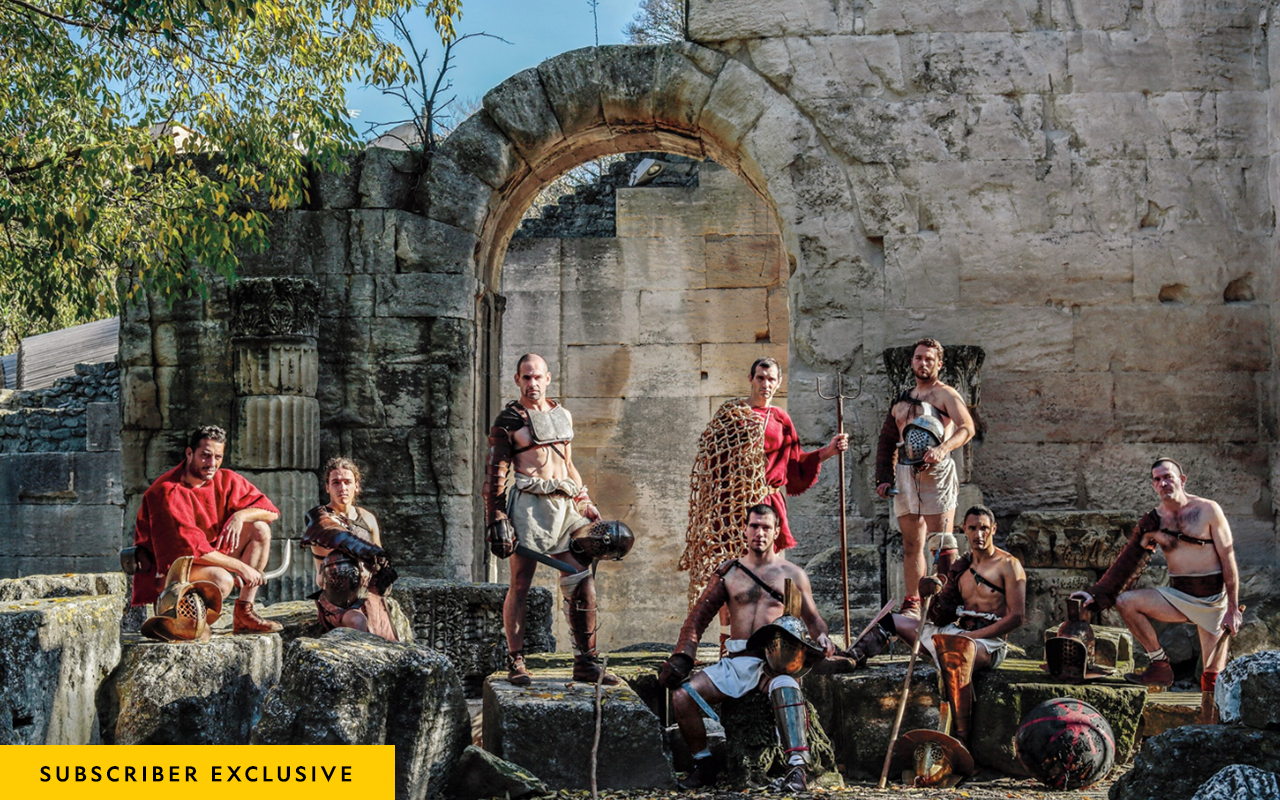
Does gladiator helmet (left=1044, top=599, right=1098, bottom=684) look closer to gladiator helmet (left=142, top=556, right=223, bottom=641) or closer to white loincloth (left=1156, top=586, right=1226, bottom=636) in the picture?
white loincloth (left=1156, top=586, right=1226, bottom=636)

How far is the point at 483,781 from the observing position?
213 inches

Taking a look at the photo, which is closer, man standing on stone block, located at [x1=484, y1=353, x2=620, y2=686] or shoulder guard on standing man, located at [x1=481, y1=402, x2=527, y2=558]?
shoulder guard on standing man, located at [x1=481, y1=402, x2=527, y2=558]

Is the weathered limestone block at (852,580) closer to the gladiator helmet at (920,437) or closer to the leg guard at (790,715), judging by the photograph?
the gladiator helmet at (920,437)

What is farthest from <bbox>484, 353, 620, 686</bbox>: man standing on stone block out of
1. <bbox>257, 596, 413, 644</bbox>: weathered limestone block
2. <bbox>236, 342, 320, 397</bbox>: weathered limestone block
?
<bbox>236, 342, 320, 397</bbox>: weathered limestone block

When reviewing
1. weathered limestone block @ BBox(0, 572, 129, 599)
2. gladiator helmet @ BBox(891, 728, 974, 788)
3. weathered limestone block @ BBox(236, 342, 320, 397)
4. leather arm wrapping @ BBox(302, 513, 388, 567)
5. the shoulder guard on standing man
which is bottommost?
gladiator helmet @ BBox(891, 728, 974, 788)

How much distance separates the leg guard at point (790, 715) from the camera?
18.3 ft

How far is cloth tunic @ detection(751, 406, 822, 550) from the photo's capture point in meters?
7.08

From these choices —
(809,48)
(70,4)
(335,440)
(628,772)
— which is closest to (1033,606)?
(628,772)

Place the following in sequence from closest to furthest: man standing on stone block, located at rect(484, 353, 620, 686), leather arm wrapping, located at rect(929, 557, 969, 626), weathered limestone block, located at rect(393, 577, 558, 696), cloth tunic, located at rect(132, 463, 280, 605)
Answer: man standing on stone block, located at rect(484, 353, 620, 686)
cloth tunic, located at rect(132, 463, 280, 605)
leather arm wrapping, located at rect(929, 557, 969, 626)
weathered limestone block, located at rect(393, 577, 558, 696)

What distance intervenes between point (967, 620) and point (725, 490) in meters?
1.39

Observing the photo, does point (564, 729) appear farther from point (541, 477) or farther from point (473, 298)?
point (473, 298)

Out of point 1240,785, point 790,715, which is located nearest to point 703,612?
point 790,715

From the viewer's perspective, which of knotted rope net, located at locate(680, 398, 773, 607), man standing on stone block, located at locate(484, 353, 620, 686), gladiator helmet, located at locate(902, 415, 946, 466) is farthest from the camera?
gladiator helmet, located at locate(902, 415, 946, 466)

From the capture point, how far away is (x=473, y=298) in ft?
31.8
